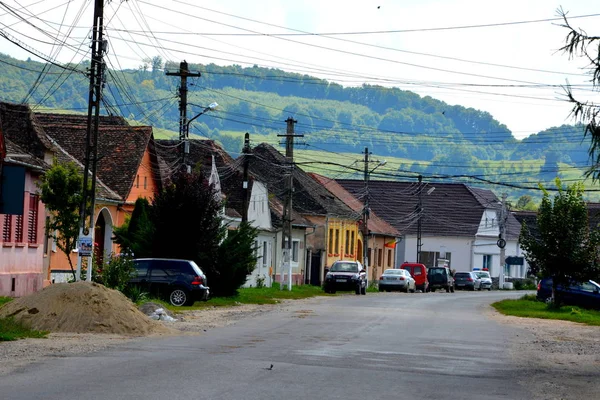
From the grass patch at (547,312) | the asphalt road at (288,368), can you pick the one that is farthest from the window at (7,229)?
the grass patch at (547,312)

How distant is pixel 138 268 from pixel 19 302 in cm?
1246

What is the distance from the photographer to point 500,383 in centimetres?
1578

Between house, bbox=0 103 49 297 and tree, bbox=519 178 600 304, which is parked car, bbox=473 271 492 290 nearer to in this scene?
tree, bbox=519 178 600 304

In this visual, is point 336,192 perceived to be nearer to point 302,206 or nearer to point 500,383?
point 302,206

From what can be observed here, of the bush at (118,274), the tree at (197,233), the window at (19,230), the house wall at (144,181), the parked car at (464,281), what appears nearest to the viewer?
the bush at (118,274)

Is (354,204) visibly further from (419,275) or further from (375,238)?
(419,275)

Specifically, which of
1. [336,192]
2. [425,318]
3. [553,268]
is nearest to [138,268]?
[425,318]

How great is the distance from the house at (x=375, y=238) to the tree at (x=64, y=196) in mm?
50433

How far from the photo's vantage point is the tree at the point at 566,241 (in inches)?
1662

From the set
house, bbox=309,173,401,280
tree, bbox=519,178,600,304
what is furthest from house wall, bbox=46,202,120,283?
house, bbox=309,173,401,280

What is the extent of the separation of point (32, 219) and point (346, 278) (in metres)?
21.0

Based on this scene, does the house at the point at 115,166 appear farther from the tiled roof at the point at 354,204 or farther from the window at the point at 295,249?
the tiled roof at the point at 354,204

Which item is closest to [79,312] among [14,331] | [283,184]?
[14,331]

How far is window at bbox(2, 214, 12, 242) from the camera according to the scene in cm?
3696
